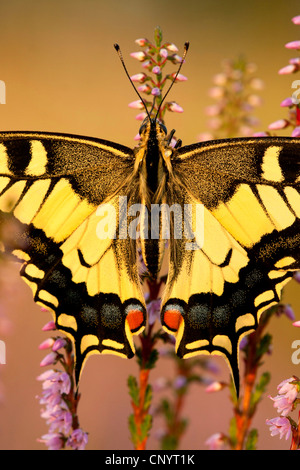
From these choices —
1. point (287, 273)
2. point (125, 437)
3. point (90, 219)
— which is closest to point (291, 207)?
point (287, 273)

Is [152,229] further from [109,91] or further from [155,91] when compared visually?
[109,91]

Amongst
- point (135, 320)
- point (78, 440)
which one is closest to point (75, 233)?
point (135, 320)

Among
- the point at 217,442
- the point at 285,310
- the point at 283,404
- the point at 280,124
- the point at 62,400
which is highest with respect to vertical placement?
the point at 280,124

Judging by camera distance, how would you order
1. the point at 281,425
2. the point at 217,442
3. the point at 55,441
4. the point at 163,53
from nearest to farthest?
the point at 281,425 < the point at 55,441 < the point at 163,53 < the point at 217,442

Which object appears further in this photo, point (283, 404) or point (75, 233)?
point (75, 233)

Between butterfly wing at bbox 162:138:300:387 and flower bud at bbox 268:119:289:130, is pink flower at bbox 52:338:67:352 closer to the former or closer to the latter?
butterfly wing at bbox 162:138:300:387

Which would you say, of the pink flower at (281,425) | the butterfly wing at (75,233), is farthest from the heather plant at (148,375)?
the butterfly wing at (75,233)

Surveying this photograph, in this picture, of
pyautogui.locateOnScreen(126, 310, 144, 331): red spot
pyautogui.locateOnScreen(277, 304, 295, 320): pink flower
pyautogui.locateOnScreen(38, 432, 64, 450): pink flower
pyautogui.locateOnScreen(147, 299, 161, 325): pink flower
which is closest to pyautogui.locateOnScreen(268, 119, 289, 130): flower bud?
pyautogui.locateOnScreen(277, 304, 295, 320): pink flower

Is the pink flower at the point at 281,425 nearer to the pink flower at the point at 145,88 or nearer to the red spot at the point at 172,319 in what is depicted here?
the red spot at the point at 172,319
